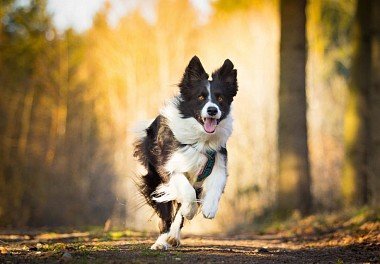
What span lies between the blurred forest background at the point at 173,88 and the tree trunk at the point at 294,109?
0.02m

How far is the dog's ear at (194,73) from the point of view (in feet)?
27.4

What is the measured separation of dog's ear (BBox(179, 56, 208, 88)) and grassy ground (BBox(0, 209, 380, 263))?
2146 millimetres

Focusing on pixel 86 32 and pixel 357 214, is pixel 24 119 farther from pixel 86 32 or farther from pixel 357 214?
pixel 357 214

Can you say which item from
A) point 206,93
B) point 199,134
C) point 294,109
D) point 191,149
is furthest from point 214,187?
point 294,109

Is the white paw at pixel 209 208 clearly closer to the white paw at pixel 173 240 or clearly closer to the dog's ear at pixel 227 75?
the white paw at pixel 173 240

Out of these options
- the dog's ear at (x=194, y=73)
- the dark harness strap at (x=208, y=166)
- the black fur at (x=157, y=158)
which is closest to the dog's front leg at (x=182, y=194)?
the black fur at (x=157, y=158)

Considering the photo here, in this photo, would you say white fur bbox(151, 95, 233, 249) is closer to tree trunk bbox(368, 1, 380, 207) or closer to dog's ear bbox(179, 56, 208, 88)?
dog's ear bbox(179, 56, 208, 88)

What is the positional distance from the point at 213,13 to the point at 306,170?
59.4ft

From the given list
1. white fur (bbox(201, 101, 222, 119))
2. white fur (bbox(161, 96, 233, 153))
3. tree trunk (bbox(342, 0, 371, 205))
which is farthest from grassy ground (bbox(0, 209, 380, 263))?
tree trunk (bbox(342, 0, 371, 205))

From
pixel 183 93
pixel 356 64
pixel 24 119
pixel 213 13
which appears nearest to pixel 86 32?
pixel 213 13

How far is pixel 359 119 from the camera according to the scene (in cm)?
1669

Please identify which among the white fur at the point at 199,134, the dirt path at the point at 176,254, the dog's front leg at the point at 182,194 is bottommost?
the dirt path at the point at 176,254

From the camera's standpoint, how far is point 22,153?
77.7 feet

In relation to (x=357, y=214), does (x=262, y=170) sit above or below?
above
